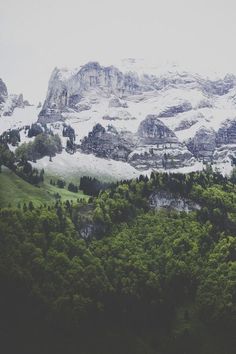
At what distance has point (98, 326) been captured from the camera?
18525 centimetres

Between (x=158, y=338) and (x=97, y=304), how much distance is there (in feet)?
75.2

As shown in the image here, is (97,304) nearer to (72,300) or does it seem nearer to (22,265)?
(72,300)

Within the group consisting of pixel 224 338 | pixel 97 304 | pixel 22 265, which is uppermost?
pixel 22 265

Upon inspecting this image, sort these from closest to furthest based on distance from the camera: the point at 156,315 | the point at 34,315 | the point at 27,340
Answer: the point at 27,340
the point at 34,315
the point at 156,315

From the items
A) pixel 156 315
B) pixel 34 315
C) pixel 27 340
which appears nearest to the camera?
pixel 27 340

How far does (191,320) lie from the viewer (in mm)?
196125

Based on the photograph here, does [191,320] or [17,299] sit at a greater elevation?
[17,299]

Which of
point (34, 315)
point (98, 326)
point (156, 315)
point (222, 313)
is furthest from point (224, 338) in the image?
point (34, 315)

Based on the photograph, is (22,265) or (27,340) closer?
(27,340)

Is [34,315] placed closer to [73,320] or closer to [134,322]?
[73,320]

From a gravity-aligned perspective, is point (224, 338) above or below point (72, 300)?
below

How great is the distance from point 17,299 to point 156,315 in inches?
1830

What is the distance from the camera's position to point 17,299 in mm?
184125

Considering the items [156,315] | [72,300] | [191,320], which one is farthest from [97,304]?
[191,320]
